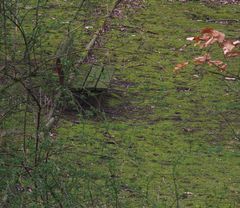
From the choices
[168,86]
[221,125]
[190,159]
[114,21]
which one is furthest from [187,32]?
[190,159]

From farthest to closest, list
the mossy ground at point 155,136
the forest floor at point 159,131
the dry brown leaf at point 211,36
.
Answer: the forest floor at point 159,131
the mossy ground at point 155,136
the dry brown leaf at point 211,36

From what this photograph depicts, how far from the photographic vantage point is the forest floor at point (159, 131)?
639cm

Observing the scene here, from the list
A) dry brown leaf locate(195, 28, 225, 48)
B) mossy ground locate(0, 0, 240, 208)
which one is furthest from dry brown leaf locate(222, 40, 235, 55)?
mossy ground locate(0, 0, 240, 208)

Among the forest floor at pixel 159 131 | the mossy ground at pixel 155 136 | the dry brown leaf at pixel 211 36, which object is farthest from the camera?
the forest floor at pixel 159 131

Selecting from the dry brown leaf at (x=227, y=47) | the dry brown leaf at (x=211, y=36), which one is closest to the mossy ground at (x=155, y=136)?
the dry brown leaf at (x=227, y=47)

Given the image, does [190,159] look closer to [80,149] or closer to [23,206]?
[80,149]

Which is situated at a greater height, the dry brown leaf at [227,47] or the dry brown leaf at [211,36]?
the dry brown leaf at [211,36]

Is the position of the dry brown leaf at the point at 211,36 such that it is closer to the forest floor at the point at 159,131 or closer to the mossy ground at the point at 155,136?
the mossy ground at the point at 155,136

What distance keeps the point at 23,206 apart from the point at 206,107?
4.95 meters

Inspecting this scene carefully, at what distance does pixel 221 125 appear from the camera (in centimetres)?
866

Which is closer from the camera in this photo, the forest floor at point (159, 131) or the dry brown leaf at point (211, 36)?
the dry brown leaf at point (211, 36)

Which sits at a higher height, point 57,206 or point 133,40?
point 57,206

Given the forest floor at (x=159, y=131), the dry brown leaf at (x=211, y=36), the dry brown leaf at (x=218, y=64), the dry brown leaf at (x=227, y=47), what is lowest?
the forest floor at (x=159, y=131)

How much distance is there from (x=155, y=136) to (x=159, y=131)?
18 centimetres
